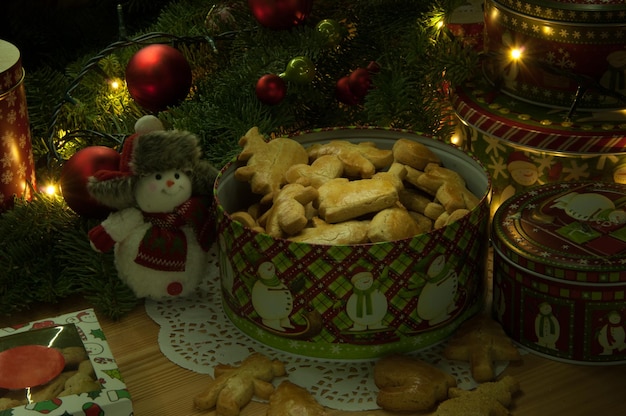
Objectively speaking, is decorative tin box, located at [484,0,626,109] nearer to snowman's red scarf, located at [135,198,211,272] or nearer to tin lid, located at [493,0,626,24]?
tin lid, located at [493,0,626,24]

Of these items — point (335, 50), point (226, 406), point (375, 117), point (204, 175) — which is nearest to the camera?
point (226, 406)

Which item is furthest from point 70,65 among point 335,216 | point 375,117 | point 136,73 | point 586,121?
point 586,121

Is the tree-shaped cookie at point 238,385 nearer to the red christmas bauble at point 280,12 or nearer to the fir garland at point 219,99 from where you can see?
the fir garland at point 219,99

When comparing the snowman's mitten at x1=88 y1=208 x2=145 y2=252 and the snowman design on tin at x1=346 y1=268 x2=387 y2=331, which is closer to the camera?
the snowman design on tin at x1=346 y1=268 x2=387 y2=331

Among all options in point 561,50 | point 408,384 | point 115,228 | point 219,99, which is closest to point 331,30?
point 219,99

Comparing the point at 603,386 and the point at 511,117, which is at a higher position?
the point at 511,117

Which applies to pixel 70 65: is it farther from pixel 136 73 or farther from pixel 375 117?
pixel 375 117

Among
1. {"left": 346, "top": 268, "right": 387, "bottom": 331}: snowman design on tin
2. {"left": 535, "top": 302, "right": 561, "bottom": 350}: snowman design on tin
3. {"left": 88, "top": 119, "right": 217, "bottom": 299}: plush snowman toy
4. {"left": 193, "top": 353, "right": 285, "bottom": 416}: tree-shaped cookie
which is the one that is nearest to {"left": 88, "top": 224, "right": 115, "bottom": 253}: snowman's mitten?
{"left": 88, "top": 119, "right": 217, "bottom": 299}: plush snowman toy

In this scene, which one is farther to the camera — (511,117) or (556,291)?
(511,117)
